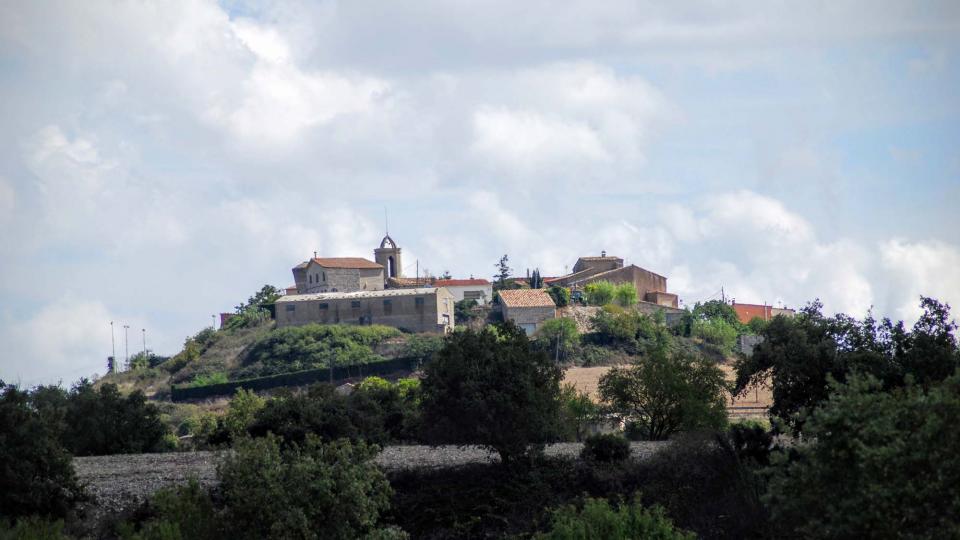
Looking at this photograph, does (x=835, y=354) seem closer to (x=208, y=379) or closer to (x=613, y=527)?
(x=613, y=527)

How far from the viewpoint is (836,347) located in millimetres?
29641

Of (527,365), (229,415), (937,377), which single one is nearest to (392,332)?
(229,415)

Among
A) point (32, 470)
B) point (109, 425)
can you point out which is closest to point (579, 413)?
point (109, 425)

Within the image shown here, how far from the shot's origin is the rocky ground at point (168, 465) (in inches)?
1115

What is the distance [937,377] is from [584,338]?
51690mm

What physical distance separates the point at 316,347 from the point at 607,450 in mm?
50597

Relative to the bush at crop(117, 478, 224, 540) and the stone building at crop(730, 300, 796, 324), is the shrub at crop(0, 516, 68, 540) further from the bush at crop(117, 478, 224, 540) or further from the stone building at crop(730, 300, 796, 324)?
the stone building at crop(730, 300, 796, 324)

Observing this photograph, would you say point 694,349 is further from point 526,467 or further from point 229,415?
point 526,467

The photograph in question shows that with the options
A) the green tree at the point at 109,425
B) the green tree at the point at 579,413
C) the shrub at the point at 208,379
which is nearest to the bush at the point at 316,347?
the shrub at the point at 208,379

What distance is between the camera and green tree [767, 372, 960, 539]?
14742 millimetres

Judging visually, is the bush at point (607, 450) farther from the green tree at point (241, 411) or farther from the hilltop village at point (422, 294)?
the hilltop village at point (422, 294)

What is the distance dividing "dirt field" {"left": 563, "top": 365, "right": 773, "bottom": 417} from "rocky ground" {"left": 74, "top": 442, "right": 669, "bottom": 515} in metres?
9.30

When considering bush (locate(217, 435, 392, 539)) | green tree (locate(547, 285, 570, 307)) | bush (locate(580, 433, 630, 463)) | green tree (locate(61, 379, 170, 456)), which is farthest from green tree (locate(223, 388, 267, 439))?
green tree (locate(547, 285, 570, 307))

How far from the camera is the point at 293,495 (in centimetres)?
2025
